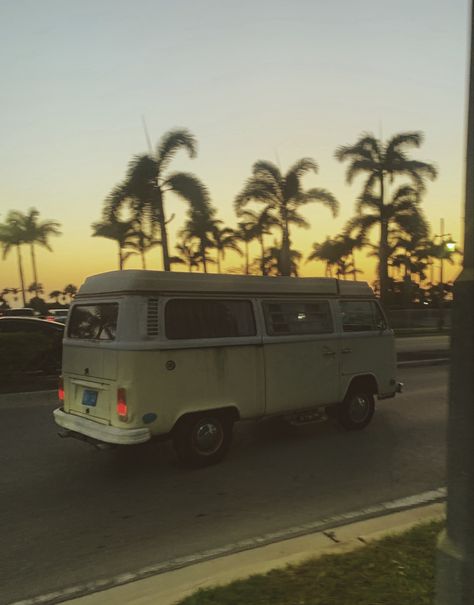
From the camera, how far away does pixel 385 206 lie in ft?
104

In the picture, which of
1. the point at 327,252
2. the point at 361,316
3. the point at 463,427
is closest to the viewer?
the point at 463,427

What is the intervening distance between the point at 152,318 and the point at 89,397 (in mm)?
1275

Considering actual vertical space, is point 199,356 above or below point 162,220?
below

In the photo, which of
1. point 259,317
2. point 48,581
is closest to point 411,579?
point 48,581

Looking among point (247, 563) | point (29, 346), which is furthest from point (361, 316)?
point (29, 346)

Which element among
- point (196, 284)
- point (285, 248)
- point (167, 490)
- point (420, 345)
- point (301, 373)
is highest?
point (285, 248)

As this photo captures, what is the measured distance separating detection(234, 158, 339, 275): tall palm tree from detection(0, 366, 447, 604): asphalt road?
22.7 metres

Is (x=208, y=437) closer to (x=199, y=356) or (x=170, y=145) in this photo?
(x=199, y=356)

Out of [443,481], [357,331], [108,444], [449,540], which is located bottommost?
[443,481]

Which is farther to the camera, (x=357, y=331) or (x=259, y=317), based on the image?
(x=357, y=331)

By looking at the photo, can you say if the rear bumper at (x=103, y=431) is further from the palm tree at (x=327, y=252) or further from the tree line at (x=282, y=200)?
the palm tree at (x=327, y=252)

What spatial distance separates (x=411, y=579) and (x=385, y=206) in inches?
1207

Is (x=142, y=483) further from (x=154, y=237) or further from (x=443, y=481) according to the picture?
(x=154, y=237)

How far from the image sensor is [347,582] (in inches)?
129
